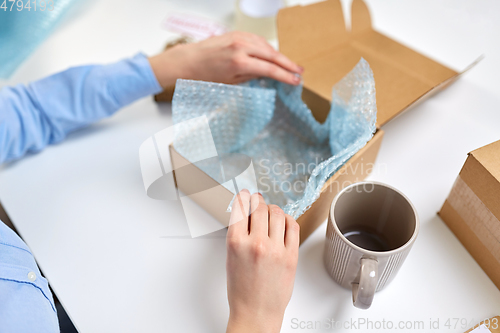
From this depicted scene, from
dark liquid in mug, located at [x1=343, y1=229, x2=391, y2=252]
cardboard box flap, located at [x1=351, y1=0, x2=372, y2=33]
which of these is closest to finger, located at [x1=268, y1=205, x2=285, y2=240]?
dark liquid in mug, located at [x1=343, y1=229, x2=391, y2=252]

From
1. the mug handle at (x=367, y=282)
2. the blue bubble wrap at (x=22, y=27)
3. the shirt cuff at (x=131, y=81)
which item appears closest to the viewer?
the mug handle at (x=367, y=282)

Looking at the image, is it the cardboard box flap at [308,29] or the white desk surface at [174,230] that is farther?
the cardboard box flap at [308,29]

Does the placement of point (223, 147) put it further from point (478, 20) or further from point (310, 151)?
point (478, 20)

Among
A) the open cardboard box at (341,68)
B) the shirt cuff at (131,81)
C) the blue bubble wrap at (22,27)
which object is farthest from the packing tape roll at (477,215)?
the blue bubble wrap at (22,27)

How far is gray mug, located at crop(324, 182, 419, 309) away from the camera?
0.33 m

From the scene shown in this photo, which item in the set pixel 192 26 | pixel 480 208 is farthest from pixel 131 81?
pixel 480 208

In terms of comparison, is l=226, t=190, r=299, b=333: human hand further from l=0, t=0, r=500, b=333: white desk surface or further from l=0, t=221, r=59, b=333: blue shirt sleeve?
l=0, t=221, r=59, b=333: blue shirt sleeve

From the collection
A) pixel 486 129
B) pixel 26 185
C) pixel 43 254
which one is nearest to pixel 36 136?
pixel 26 185

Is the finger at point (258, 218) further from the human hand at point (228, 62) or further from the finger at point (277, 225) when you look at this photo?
the human hand at point (228, 62)

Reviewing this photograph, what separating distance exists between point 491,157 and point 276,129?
0.27 m

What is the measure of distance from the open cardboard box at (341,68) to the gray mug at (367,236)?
3 centimetres

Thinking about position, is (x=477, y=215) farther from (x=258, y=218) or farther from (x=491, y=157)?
(x=258, y=218)

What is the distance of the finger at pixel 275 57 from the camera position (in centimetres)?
51

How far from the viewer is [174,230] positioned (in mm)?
442
